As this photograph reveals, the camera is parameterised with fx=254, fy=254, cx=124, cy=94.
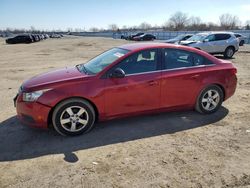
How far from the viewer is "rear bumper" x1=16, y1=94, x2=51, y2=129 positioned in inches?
168

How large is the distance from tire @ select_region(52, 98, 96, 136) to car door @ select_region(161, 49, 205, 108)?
1.50 meters

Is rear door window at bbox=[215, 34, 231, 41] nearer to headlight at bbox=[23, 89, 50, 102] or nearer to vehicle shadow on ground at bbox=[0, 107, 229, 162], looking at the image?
vehicle shadow on ground at bbox=[0, 107, 229, 162]

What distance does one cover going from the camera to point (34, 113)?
428cm

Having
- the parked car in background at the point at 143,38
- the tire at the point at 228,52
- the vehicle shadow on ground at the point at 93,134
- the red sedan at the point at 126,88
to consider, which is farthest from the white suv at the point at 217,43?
the parked car in background at the point at 143,38

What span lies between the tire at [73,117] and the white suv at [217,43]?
40.6 feet

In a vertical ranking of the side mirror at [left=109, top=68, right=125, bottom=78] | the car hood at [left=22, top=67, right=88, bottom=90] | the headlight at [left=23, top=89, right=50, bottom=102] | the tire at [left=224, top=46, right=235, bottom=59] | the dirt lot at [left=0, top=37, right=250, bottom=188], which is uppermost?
the side mirror at [left=109, top=68, right=125, bottom=78]

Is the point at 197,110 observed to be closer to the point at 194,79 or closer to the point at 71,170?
the point at 194,79

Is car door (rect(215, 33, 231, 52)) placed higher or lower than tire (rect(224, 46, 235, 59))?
higher

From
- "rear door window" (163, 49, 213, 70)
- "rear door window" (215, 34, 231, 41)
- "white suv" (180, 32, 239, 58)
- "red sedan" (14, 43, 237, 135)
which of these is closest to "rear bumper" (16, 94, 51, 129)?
"red sedan" (14, 43, 237, 135)

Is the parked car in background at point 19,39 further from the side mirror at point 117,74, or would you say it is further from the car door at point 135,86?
the side mirror at point 117,74

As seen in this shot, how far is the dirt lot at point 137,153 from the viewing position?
3.25 metres

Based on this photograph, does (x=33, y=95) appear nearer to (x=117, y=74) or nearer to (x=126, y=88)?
(x=117, y=74)

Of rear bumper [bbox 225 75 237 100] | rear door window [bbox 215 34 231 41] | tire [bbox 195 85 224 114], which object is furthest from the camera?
rear door window [bbox 215 34 231 41]

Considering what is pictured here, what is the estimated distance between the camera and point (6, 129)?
15.9ft
